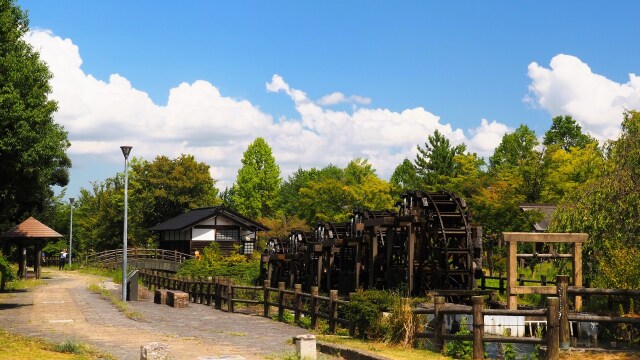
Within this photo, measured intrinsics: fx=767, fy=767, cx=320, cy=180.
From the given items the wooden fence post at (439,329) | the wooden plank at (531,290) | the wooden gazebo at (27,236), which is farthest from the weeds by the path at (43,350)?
the wooden gazebo at (27,236)

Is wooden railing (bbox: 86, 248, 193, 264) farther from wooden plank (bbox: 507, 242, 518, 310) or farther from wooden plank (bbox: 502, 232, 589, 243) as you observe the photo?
wooden plank (bbox: 502, 232, 589, 243)

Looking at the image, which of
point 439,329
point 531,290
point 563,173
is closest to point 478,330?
point 439,329

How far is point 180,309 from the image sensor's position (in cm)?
2816

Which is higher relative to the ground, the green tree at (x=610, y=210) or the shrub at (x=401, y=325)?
the green tree at (x=610, y=210)

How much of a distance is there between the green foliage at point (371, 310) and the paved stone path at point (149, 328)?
5.20 feet

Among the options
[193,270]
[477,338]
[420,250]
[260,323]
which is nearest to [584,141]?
[193,270]

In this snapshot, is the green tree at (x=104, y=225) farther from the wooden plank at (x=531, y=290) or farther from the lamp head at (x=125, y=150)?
the wooden plank at (x=531, y=290)

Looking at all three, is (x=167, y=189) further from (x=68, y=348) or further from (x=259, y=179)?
(x=68, y=348)

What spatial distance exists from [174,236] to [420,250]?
3880 cm

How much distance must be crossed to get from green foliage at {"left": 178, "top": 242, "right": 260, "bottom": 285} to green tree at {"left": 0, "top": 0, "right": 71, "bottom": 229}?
14.7 metres

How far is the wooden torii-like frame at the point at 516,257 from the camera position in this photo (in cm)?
1909

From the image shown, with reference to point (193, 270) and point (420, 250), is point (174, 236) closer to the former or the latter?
point (193, 270)

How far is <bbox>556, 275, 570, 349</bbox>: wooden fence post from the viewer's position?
14.3 metres

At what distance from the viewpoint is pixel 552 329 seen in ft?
43.7
